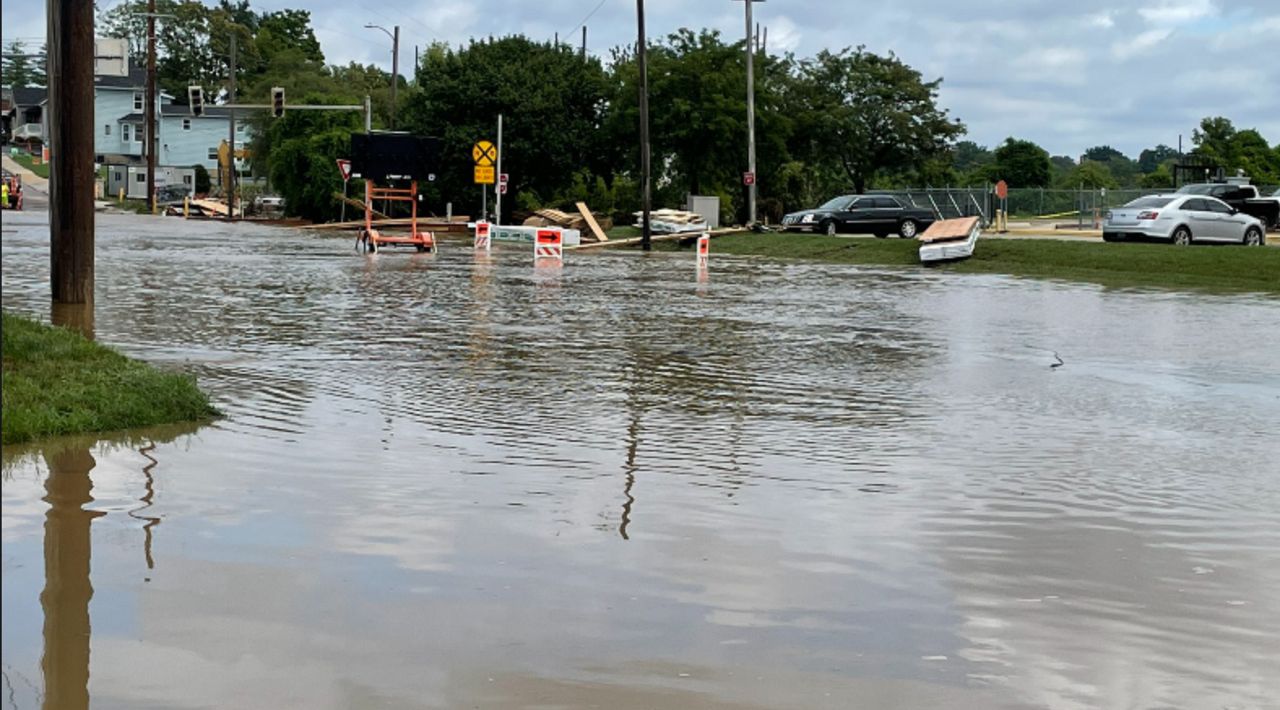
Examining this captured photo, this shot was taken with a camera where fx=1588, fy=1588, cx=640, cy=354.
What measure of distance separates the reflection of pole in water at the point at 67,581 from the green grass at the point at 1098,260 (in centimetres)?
2624

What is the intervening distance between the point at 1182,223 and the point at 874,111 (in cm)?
3643

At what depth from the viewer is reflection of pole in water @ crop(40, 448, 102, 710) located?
5004 mm

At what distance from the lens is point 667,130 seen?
212 ft

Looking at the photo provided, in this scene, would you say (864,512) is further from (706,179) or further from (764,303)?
(706,179)

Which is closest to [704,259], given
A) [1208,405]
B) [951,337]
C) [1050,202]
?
[951,337]

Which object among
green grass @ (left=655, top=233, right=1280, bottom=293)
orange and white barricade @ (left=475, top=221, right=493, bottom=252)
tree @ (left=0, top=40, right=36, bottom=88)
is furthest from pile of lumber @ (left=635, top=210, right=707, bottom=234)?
tree @ (left=0, top=40, right=36, bottom=88)

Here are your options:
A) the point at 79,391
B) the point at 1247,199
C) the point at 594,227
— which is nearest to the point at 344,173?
the point at 594,227

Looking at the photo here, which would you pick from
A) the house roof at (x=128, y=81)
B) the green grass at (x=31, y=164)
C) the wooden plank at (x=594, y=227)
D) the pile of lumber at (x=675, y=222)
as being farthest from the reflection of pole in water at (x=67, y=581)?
the house roof at (x=128, y=81)

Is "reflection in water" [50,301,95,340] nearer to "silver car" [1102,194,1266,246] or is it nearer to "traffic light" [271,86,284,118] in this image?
"silver car" [1102,194,1266,246]

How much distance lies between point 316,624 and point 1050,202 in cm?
7125

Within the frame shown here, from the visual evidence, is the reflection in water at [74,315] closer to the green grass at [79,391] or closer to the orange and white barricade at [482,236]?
the green grass at [79,391]

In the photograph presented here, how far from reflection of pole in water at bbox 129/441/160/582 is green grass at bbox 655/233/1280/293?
998 inches

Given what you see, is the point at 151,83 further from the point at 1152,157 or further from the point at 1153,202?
the point at 1152,157

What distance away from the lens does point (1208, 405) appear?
13.1m
